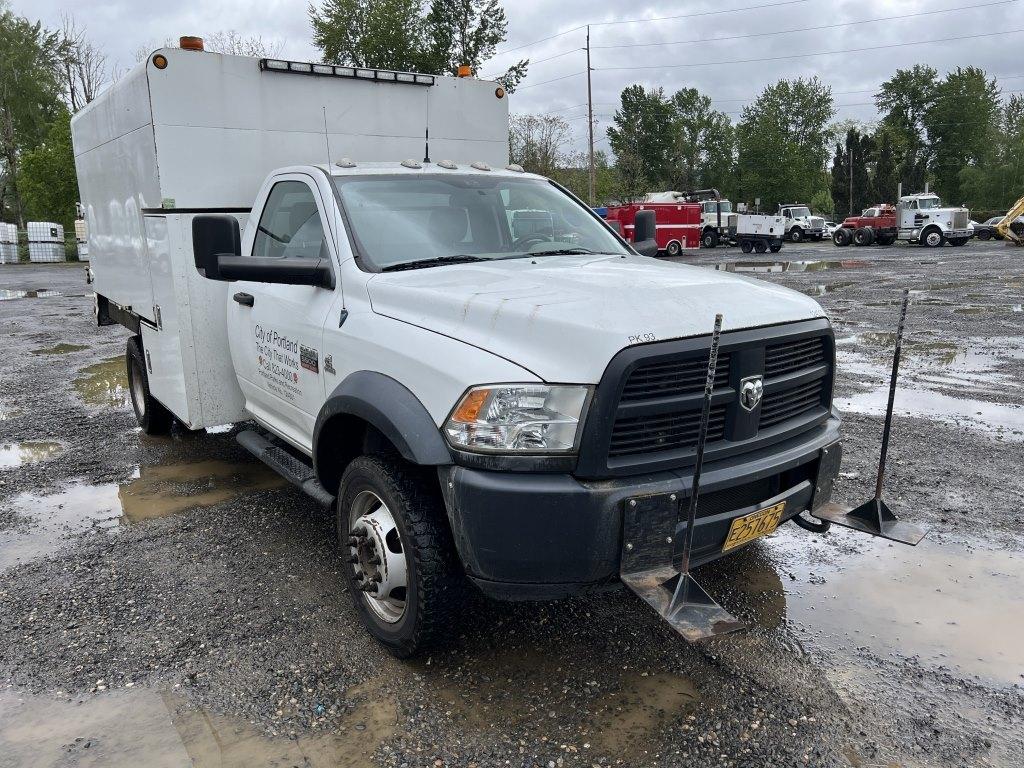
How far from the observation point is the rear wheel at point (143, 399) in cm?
650

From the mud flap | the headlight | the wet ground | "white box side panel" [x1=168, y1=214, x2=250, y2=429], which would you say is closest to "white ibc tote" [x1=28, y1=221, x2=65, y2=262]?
the wet ground

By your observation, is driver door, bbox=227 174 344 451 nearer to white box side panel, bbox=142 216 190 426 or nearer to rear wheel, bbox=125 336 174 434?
white box side panel, bbox=142 216 190 426

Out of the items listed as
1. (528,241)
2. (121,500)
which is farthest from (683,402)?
(121,500)

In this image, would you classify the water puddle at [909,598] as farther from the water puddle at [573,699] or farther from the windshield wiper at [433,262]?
the windshield wiper at [433,262]

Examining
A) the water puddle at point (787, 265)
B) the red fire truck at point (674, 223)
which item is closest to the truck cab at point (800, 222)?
the red fire truck at point (674, 223)

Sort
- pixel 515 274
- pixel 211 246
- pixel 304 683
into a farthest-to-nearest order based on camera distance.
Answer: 1. pixel 211 246
2. pixel 515 274
3. pixel 304 683

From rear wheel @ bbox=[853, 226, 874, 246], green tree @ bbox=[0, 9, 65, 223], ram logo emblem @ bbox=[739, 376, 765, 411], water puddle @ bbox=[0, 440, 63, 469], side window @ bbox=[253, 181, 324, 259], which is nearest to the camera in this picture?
ram logo emblem @ bbox=[739, 376, 765, 411]

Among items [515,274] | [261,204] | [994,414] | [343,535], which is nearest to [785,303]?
[515,274]

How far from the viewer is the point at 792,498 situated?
326 cm

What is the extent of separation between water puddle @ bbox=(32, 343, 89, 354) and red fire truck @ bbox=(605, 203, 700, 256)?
25412mm

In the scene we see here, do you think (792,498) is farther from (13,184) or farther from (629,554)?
(13,184)

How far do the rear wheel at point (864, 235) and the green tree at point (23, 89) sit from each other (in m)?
50.0

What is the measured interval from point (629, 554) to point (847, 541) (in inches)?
91.1

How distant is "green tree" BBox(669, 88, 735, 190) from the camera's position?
294ft
